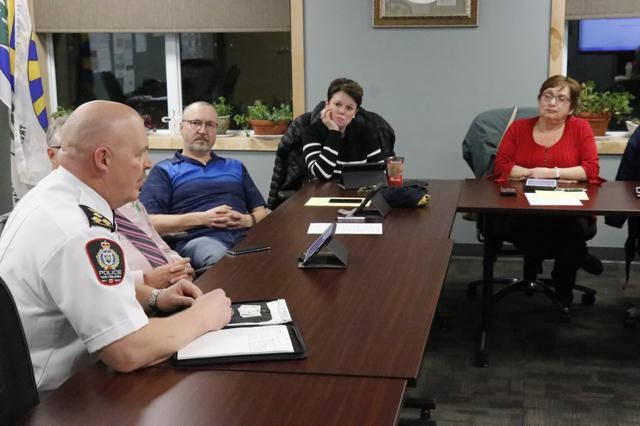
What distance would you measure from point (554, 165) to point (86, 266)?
2921mm

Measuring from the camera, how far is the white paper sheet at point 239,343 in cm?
167

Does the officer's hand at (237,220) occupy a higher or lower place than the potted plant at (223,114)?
lower

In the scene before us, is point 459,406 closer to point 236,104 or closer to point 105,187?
point 105,187

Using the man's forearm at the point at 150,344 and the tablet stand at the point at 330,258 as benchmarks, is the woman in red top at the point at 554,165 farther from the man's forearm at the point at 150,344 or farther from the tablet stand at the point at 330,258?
the man's forearm at the point at 150,344

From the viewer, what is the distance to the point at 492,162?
4324 millimetres

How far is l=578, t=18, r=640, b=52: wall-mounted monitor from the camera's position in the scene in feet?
15.9

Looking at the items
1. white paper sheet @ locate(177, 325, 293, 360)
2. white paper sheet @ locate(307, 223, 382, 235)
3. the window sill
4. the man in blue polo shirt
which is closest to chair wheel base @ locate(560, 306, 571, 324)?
white paper sheet @ locate(307, 223, 382, 235)

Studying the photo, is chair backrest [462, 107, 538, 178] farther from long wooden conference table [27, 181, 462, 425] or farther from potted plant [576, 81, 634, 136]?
long wooden conference table [27, 181, 462, 425]

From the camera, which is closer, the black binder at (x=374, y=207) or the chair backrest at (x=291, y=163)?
the black binder at (x=374, y=207)

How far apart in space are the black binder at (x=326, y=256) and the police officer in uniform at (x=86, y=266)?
0.62 m

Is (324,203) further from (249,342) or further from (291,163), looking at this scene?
(249,342)

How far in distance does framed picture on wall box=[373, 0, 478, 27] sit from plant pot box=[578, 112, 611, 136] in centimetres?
89

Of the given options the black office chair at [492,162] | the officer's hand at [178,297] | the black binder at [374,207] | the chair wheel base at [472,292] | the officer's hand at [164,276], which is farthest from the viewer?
the chair wheel base at [472,292]

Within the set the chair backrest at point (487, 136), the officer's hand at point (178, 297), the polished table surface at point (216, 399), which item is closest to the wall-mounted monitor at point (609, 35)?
the chair backrest at point (487, 136)
